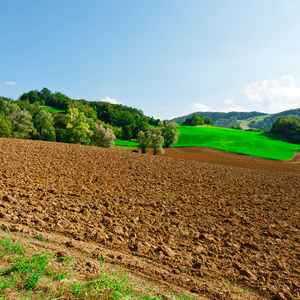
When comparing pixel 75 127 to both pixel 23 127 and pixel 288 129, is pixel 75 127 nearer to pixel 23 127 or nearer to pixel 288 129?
pixel 23 127

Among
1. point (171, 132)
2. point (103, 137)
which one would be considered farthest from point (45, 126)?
point (171, 132)

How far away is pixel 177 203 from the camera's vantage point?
11.9 m

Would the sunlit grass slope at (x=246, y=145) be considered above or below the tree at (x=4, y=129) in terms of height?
below

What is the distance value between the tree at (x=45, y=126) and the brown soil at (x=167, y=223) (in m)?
32.5

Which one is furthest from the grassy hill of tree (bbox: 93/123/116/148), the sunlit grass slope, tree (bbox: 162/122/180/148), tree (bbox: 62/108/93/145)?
tree (bbox: 62/108/93/145)

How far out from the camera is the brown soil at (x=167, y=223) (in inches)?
247

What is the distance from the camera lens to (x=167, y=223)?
30.8ft

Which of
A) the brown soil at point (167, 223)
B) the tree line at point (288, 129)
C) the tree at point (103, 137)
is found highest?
the tree line at point (288, 129)

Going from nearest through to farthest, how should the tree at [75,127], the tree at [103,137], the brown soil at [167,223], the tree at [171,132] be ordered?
the brown soil at [167,223] → the tree at [75,127] → the tree at [103,137] → the tree at [171,132]

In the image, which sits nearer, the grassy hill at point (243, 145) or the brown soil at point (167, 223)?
the brown soil at point (167, 223)

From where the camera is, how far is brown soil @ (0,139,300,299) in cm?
628

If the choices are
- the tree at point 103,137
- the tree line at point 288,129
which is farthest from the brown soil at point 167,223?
the tree line at point 288,129

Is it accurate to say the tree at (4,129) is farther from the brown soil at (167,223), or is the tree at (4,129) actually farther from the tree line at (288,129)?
the tree line at (288,129)

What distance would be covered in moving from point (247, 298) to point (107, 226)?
232 inches
